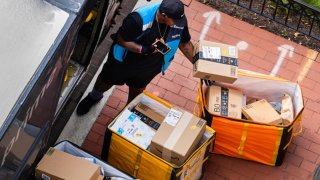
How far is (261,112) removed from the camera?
7.64 meters

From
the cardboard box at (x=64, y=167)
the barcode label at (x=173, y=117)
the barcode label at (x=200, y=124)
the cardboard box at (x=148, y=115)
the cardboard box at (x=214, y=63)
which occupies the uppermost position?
the cardboard box at (x=214, y=63)

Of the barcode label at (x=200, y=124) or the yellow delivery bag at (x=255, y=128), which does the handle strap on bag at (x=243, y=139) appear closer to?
the yellow delivery bag at (x=255, y=128)

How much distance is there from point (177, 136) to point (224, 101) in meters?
0.90

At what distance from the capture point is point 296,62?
29.2 feet

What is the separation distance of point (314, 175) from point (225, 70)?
169cm

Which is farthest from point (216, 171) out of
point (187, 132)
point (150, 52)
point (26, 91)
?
point (26, 91)

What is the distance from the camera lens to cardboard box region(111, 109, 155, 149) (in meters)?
7.04

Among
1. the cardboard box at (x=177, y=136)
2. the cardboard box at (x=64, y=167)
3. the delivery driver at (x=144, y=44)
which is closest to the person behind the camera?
the cardboard box at (x=64, y=167)

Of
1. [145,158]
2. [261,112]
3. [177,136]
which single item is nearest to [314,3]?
[261,112]

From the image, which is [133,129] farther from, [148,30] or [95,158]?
[148,30]

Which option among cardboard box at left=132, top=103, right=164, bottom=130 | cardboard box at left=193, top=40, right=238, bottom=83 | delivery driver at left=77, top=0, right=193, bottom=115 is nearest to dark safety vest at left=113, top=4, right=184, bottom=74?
delivery driver at left=77, top=0, right=193, bottom=115

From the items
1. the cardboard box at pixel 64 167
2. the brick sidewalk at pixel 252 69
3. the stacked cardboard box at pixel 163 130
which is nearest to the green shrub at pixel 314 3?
the brick sidewalk at pixel 252 69

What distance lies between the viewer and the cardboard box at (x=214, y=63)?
715cm

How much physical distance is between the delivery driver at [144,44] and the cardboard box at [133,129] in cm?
40
